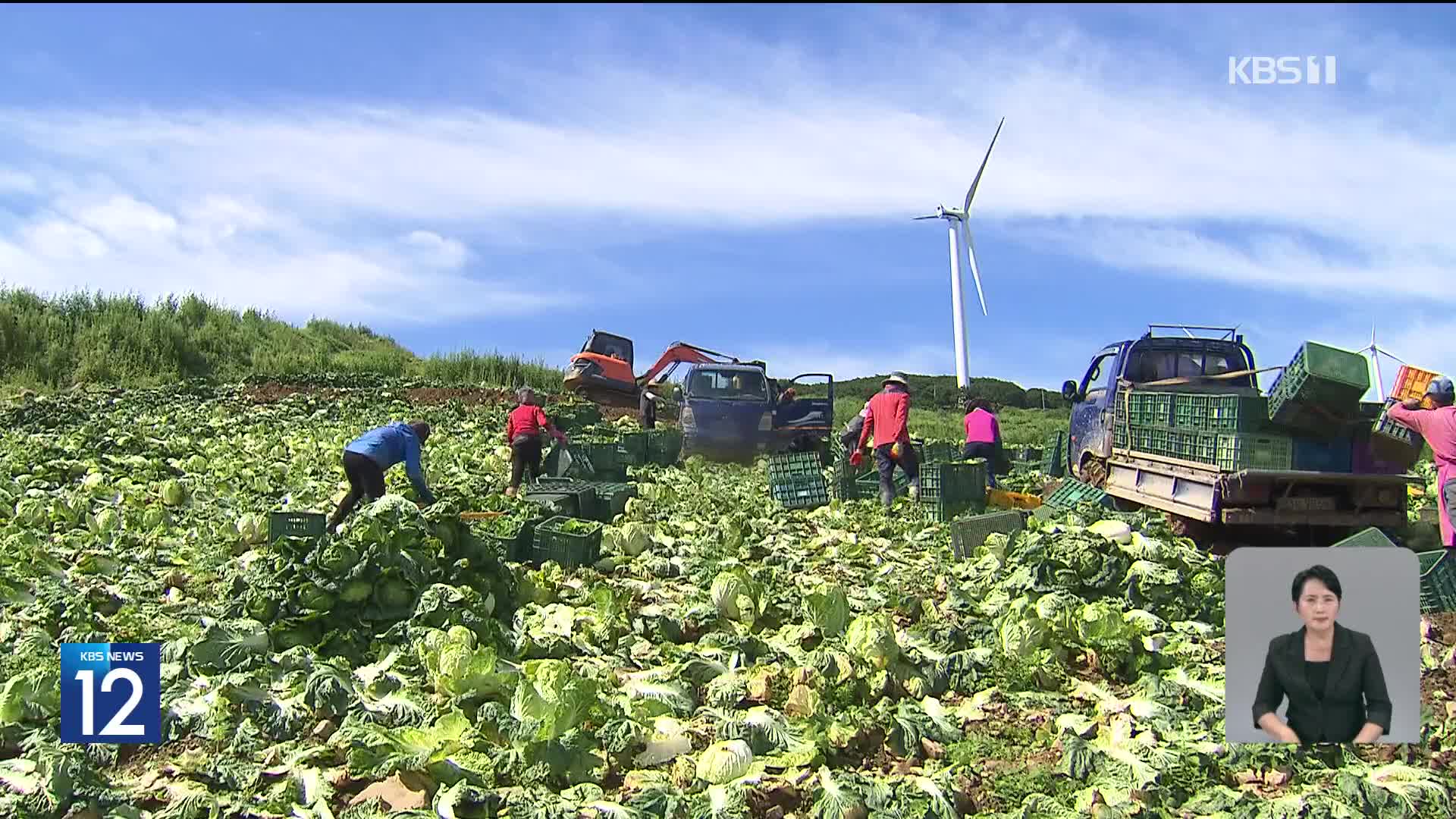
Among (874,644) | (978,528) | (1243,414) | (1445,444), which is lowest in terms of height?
(874,644)

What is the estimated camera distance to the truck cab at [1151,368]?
11.2 meters

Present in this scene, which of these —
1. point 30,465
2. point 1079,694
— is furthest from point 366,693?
point 30,465

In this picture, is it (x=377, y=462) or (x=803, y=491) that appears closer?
(x=377, y=462)

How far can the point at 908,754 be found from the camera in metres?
4.43

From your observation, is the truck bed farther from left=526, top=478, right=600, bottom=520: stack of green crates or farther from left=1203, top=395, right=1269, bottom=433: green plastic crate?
left=526, top=478, right=600, bottom=520: stack of green crates

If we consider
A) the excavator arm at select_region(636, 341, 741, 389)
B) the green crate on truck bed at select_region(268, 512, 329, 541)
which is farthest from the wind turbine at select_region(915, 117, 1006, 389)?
the green crate on truck bed at select_region(268, 512, 329, 541)

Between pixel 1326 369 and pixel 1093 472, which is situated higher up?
pixel 1326 369

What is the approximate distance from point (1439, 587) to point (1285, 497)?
1991mm

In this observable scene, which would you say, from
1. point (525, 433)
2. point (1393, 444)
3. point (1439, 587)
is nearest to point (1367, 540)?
point (1439, 587)

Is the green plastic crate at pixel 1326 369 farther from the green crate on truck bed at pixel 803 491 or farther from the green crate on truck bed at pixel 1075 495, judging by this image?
the green crate on truck bed at pixel 803 491

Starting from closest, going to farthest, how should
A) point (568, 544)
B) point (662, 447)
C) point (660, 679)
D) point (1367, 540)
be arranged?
point (660, 679) → point (1367, 540) → point (568, 544) → point (662, 447)

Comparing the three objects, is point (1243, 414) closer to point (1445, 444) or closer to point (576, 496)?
point (1445, 444)

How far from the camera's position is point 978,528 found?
26.6 ft

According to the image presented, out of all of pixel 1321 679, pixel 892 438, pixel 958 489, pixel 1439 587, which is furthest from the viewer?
pixel 892 438
